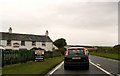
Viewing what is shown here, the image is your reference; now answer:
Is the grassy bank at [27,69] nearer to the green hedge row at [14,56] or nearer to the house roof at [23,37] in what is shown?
the green hedge row at [14,56]

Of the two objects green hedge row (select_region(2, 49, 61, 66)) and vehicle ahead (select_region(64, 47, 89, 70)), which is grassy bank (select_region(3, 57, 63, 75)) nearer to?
green hedge row (select_region(2, 49, 61, 66))

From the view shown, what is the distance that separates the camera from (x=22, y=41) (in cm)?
8131

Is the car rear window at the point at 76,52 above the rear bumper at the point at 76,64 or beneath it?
→ above

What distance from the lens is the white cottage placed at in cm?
7809

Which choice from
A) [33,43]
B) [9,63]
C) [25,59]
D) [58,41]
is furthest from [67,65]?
[58,41]

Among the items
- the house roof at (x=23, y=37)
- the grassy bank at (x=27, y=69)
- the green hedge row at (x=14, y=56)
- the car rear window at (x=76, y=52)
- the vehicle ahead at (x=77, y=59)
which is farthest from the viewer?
the house roof at (x=23, y=37)

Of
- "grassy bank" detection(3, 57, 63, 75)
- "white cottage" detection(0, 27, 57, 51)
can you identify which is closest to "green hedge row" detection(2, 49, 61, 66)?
"grassy bank" detection(3, 57, 63, 75)

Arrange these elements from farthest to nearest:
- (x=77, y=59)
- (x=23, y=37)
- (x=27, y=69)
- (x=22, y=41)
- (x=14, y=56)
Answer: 1. (x=23, y=37)
2. (x=22, y=41)
3. (x=14, y=56)
4. (x=77, y=59)
5. (x=27, y=69)

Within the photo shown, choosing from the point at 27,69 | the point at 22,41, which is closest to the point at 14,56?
the point at 27,69

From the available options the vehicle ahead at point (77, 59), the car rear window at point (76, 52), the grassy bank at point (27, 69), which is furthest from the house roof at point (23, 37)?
the vehicle ahead at point (77, 59)

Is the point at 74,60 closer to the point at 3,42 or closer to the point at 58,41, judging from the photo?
the point at 3,42

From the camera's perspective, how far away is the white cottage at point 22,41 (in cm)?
7809

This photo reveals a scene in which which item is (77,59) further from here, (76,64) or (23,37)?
(23,37)

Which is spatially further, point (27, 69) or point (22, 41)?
point (22, 41)
